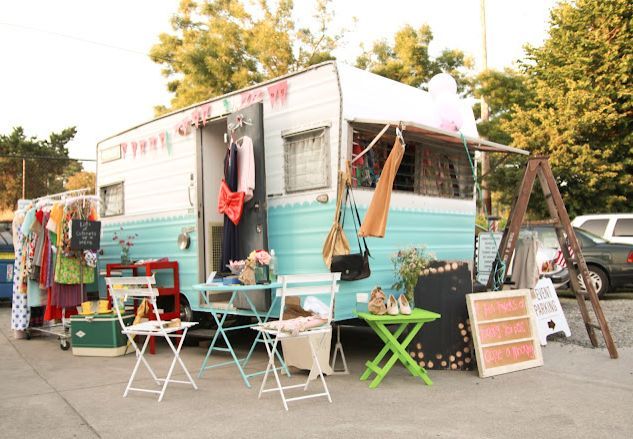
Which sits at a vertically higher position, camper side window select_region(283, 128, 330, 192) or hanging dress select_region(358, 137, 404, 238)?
camper side window select_region(283, 128, 330, 192)

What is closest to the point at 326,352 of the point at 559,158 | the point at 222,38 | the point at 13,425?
the point at 13,425

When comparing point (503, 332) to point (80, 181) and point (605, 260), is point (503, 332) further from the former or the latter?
point (80, 181)

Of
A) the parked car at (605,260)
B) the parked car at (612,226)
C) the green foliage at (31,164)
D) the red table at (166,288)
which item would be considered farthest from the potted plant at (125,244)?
the green foliage at (31,164)

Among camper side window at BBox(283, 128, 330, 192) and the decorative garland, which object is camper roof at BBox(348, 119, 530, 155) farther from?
the decorative garland

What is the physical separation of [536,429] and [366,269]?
207 centimetres

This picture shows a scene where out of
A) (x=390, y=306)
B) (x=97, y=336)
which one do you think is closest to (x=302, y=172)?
(x=390, y=306)

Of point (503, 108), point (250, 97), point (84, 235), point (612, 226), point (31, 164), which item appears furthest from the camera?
point (31, 164)

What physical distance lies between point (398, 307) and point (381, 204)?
90cm

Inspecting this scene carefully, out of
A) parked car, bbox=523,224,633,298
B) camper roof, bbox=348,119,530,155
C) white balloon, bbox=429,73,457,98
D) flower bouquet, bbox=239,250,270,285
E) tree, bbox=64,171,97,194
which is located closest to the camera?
camper roof, bbox=348,119,530,155

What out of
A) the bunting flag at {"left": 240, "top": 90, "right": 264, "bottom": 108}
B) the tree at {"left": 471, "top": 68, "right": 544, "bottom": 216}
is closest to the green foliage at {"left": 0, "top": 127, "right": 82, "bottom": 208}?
the tree at {"left": 471, "top": 68, "right": 544, "bottom": 216}

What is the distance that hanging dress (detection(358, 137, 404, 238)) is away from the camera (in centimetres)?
525

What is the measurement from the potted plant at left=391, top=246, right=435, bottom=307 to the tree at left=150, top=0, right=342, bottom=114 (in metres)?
14.1

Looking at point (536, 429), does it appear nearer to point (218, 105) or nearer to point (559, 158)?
point (218, 105)

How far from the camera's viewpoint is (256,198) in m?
6.01
